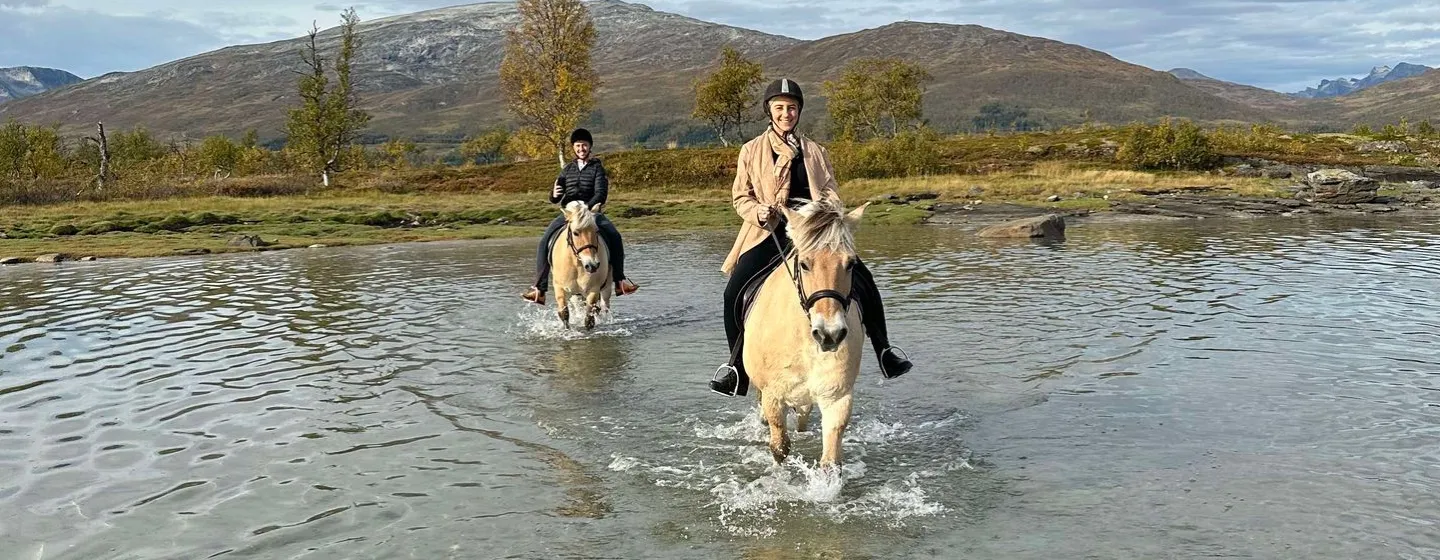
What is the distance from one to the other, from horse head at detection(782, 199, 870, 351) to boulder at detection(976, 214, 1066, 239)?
2602 cm

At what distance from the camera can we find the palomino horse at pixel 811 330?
20.2 feet

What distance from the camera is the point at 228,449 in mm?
8664

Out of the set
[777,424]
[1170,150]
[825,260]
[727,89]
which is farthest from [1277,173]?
[825,260]

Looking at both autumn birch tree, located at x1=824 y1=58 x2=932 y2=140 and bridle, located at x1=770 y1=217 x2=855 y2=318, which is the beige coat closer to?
bridle, located at x1=770 y1=217 x2=855 y2=318

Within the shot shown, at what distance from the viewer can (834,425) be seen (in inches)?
274

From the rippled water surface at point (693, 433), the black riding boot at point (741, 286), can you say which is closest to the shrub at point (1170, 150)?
the rippled water surface at point (693, 433)

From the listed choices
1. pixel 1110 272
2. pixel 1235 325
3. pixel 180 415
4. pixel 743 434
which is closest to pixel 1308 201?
pixel 1110 272

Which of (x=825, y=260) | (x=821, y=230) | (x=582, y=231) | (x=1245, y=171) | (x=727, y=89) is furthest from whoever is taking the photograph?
(x=727, y=89)

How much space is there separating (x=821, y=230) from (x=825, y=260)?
281mm

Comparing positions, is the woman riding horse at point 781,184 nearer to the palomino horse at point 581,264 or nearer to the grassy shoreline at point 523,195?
the palomino horse at point 581,264

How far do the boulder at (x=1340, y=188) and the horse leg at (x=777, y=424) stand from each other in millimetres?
46738

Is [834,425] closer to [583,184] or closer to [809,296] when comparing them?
[809,296]

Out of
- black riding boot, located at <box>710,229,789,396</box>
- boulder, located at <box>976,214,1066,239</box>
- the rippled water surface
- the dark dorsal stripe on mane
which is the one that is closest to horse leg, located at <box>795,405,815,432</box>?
the rippled water surface

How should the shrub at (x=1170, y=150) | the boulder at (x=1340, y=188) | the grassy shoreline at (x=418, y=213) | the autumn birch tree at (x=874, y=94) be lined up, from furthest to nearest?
the autumn birch tree at (x=874, y=94) → the shrub at (x=1170, y=150) → the boulder at (x=1340, y=188) → the grassy shoreline at (x=418, y=213)
